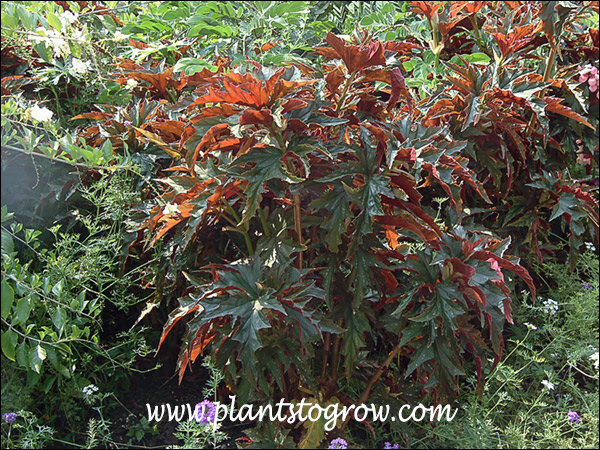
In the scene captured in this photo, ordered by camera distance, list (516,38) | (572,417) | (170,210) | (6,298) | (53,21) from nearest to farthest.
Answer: (6,298) < (170,210) < (572,417) < (53,21) < (516,38)

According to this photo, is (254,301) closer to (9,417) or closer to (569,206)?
(9,417)

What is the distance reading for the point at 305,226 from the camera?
1693mm

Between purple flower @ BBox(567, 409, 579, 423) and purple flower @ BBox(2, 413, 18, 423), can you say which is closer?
purple flower @ BBox(2, 413, 18, 423)

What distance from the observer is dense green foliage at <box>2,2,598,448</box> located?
157 centimetres

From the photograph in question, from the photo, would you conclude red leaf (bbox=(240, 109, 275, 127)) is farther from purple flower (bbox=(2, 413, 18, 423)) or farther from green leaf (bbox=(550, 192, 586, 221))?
green leaf (bbox=(550, 192, 586, 221))

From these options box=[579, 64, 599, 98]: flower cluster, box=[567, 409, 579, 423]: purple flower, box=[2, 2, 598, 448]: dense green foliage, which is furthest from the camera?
box=[579, 64, 599, 98]: flower cluster

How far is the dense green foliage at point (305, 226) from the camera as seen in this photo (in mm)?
1571

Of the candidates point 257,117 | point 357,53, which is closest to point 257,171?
point 257,117

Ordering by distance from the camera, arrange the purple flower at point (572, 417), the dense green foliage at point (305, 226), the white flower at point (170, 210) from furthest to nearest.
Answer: the purple flower at point (572, 417) → the white flower at point (170, 210) → the dense green foliage at point (305, 226)

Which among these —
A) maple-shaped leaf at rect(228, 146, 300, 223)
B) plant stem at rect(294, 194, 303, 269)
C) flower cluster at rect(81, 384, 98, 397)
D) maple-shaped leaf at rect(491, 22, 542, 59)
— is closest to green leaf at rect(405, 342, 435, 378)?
plant stem at rect(294, 194, 303, 269)

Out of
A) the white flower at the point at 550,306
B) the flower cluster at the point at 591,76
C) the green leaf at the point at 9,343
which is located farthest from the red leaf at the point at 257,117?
the flower cluster at the point at 591,76

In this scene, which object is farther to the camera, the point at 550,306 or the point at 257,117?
the point at 550,306

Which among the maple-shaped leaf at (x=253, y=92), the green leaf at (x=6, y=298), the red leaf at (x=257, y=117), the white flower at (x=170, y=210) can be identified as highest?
the maple-shaped leaf at (x=253, y=92)

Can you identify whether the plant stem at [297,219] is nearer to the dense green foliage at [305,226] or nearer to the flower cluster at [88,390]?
the dense green foliage at [305,226]
